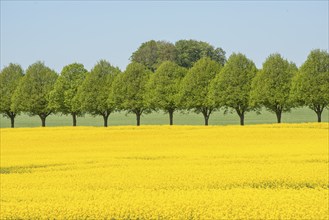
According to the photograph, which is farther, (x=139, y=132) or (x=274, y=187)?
(x=139, y=132)

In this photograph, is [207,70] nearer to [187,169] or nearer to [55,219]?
[187,169]

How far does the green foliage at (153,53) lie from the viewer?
6506 inches

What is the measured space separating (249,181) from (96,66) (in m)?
74.4

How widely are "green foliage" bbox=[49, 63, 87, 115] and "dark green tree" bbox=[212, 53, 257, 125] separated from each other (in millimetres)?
19428

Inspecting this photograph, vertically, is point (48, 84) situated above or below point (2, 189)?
above

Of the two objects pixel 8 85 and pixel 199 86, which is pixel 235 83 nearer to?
pixel 199 86

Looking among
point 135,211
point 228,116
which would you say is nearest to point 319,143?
point 135,211

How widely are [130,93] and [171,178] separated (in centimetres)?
6730

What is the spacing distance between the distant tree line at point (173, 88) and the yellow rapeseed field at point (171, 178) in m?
32.4

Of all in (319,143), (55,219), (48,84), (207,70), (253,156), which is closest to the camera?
(55,219)

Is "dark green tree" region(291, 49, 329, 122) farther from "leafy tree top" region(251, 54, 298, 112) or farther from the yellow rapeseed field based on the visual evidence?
the yellow rapeseed field

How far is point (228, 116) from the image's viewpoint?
115062 mm

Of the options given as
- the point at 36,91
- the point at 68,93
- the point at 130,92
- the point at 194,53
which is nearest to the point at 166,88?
the point at 130,92

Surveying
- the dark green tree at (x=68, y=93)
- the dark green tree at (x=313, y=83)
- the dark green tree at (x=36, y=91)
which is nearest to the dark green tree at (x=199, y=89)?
the dark green tree at (x=313, y=83)
